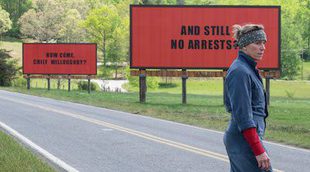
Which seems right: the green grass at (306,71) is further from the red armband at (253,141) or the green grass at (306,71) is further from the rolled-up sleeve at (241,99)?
the red armband at (253,141)

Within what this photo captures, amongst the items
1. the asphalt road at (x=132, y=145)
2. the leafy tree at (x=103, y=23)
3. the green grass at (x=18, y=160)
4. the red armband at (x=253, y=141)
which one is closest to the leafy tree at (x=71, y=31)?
the leafy tree at (x=103, y=23)

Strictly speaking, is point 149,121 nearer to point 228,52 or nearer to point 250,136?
point 228,52

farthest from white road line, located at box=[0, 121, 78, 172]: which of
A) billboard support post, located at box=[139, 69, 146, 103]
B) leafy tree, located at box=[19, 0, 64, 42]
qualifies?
leafy tree, located at box=[19, 0, 64, 42]

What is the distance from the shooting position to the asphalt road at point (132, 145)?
11.6 metres

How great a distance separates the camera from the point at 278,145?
50.7 feet

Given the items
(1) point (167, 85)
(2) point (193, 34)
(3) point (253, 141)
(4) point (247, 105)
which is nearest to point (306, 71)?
(1) point (167, 85)

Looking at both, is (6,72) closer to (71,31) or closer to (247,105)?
(71,31)

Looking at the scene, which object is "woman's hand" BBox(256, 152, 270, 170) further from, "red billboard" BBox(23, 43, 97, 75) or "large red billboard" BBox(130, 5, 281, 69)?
"red billboard" BBox(23, 43, 97, 75)

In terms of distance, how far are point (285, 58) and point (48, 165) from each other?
10247 cm

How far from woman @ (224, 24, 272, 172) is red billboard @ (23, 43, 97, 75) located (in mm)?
51419

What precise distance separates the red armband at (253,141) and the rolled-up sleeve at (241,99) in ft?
0.13

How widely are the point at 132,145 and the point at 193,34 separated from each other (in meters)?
20.9

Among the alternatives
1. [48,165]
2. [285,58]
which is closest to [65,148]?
[48,165]

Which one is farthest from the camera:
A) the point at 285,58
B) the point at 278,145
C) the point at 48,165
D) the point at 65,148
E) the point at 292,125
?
the point at 285,58
